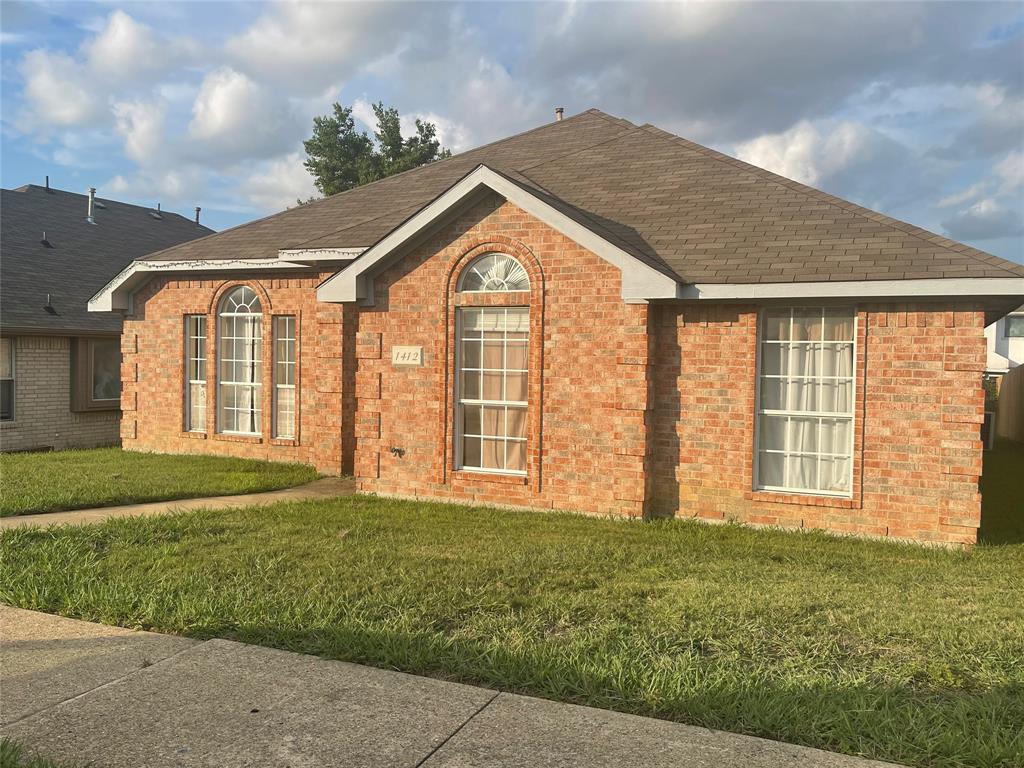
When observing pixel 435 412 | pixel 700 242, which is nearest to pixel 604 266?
pixel 700 242

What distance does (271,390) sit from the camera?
14.9 meters

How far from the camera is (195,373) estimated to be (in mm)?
15805

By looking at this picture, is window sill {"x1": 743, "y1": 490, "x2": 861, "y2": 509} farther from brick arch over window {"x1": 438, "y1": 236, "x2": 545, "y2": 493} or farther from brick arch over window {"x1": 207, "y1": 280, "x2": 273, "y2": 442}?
brick arch over window {"x1": 207, "y1": 280, "x2": 273, "y2": 442}

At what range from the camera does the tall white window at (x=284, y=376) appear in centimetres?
1477

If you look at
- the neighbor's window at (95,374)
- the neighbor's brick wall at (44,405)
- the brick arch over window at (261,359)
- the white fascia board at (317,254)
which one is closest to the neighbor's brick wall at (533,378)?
the white fascia board at (317,254)

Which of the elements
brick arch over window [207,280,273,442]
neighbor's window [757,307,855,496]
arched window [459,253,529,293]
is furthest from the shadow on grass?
brick arch over window [207,280,273,442]

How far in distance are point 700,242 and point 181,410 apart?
34.2 feet

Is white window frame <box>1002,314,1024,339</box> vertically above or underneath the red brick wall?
above

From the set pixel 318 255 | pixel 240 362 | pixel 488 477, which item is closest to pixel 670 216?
pixel 488 477

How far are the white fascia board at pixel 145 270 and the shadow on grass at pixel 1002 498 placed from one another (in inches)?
426

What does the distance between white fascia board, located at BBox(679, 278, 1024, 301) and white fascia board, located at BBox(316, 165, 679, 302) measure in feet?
1.46

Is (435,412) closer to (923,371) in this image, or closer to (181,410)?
(923,371)

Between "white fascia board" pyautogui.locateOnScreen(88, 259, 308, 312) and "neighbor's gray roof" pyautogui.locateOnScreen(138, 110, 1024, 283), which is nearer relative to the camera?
"neighbor's gray roof" pyautogui.locateOnScreen(138, 110, 1024, 283)

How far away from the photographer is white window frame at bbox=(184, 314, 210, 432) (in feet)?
51.4
